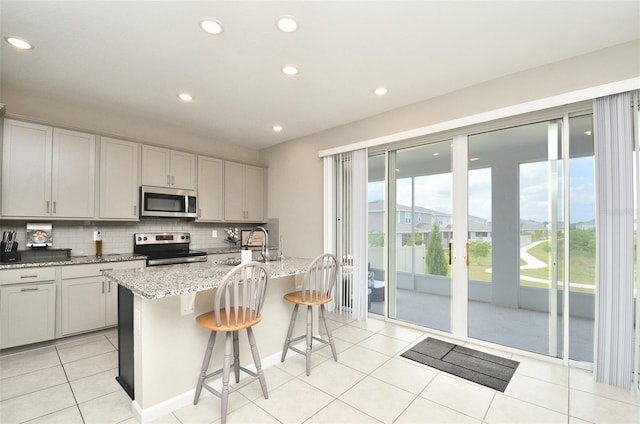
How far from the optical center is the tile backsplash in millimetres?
3578

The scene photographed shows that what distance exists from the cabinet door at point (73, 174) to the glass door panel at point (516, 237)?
4.50 metres

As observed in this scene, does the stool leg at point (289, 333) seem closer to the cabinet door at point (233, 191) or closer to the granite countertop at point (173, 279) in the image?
the granite countertop at point (173, 279)

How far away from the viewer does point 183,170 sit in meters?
4.49

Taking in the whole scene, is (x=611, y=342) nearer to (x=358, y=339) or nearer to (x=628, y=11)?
(x=358, y=339)

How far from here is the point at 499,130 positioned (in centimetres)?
318

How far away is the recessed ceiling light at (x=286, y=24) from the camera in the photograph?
2.14 meters

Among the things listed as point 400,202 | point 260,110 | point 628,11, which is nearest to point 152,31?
point 260,110

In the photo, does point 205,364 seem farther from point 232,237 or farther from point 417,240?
point 232,237

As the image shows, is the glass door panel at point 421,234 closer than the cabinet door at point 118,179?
Yes

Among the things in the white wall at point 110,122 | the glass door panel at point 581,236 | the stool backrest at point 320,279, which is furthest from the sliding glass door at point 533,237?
the white wall at point 110,122

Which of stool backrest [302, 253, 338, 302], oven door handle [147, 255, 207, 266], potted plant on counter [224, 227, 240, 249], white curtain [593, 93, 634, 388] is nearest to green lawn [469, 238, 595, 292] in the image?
white curtain [593, 93, 634, 388]

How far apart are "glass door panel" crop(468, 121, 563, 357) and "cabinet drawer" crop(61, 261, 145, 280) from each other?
405cm

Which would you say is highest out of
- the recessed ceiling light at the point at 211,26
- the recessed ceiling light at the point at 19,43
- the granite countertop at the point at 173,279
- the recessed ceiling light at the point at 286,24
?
the recessed ceiling light at the point at 286,24

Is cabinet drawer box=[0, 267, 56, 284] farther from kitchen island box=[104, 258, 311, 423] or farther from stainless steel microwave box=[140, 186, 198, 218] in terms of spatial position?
kitchen island box=[104, 258, 311, 423]
